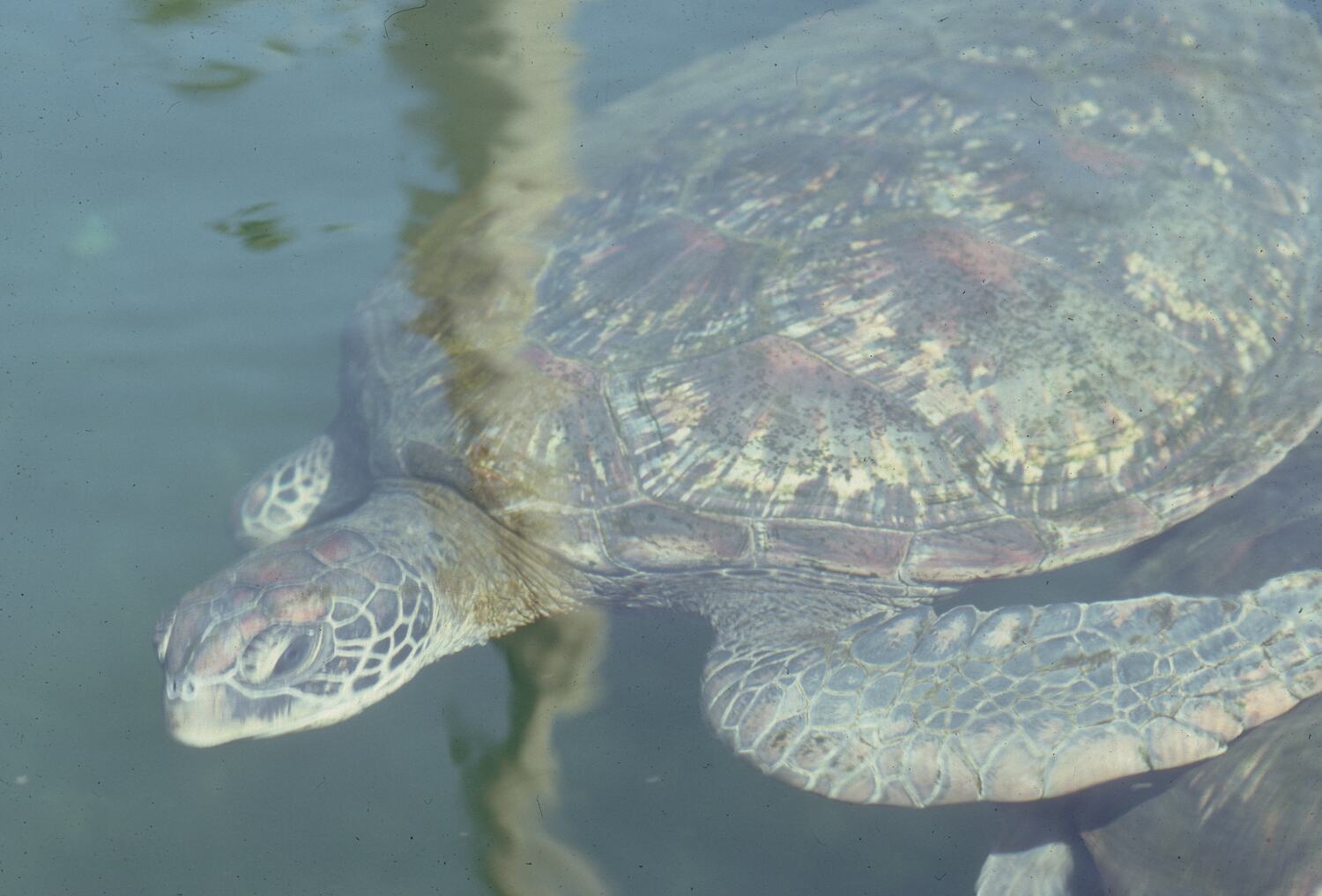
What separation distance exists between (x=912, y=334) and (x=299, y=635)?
177 cm

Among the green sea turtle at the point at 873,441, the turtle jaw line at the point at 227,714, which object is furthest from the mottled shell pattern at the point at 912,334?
the turtle jaw line at the point at 227,714

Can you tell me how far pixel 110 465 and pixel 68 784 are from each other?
→ 1.15m

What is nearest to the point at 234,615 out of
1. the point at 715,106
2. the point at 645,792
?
the point at 645,792

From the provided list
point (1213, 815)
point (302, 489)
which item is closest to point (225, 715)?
point (302, 489)

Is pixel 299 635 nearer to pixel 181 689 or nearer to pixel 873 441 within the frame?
pixel 181 689

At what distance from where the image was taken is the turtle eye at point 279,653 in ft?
8.73

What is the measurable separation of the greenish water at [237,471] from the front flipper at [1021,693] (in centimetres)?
38

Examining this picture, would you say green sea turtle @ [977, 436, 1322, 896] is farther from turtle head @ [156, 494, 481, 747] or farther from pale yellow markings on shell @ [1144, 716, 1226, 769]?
turtle head @ [156, 494, 481, 747]

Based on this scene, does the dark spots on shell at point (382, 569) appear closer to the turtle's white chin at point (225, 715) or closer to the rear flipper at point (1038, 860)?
the turtle's white chin at point (225, 715)

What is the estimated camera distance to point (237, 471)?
3.62m

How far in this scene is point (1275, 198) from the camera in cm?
337

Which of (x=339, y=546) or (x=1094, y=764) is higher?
(x=1094, y=764)

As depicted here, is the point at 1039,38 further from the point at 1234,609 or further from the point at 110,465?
the point at 110,465

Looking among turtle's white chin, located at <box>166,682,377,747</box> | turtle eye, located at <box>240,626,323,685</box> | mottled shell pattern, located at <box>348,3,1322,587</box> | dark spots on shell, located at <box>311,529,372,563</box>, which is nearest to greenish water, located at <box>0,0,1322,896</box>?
turtle's white chin, located at <box>166,682,377,747</box>
